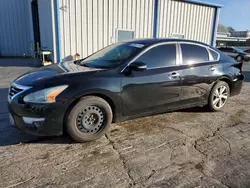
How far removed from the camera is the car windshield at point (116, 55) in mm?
3447

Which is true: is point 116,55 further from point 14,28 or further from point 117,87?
point 14,28

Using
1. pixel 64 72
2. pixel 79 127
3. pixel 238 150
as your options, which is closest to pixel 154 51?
pixel 64 72

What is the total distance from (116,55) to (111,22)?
23.5ft

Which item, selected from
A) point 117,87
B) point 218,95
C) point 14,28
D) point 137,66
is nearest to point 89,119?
point 117,87

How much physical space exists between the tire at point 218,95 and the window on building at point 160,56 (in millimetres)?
1341

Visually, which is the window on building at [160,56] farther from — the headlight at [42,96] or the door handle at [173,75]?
the headlight at [42,96]

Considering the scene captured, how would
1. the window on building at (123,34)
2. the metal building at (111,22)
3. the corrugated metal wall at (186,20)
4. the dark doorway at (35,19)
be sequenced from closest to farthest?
1. the metal building at (111,22)
2. the window on building at (123,34)
3. the corrugated metal wall at (186,20)
4. the dark doorway at (35,19)

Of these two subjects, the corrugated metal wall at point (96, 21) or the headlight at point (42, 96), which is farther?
the corrugated metal wall at point (96, 21)

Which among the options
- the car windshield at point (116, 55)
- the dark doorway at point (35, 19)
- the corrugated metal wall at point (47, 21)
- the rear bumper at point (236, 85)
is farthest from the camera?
the dark doorway at point (35, 19)

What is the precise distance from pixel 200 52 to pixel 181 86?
0.95 m

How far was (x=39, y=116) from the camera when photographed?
109 inches

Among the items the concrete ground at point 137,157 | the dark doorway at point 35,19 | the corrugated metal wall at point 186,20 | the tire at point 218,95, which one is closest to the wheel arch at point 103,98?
the concrete ground at point 137,157

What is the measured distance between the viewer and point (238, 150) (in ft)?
9.90

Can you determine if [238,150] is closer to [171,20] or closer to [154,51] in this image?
[154,51]
